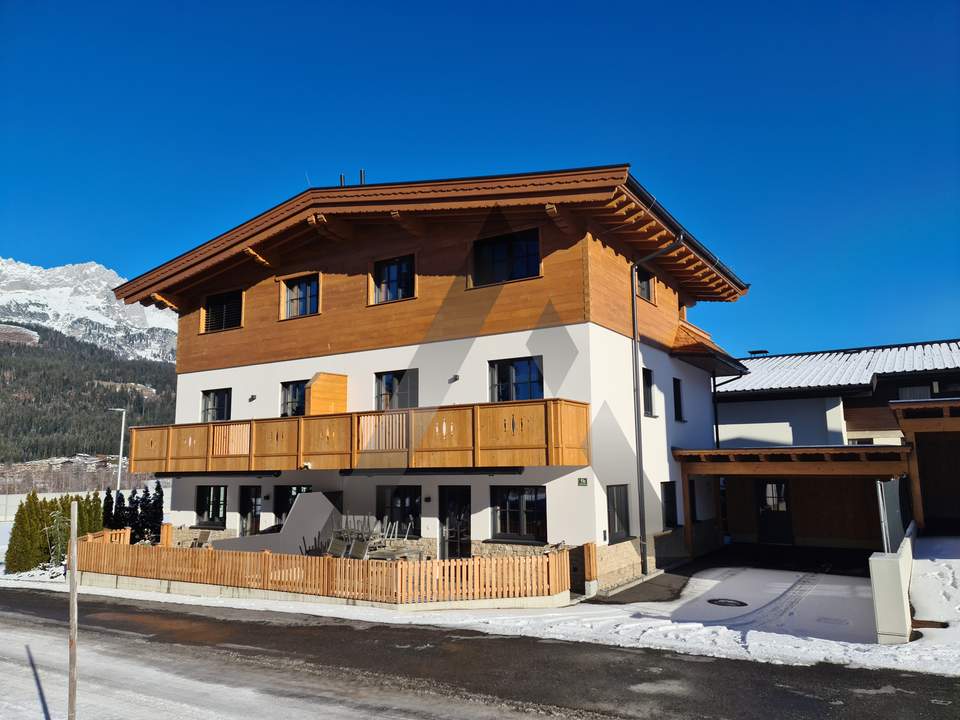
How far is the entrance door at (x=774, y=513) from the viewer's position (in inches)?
879

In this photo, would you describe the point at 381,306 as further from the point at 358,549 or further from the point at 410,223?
the point at 358,549

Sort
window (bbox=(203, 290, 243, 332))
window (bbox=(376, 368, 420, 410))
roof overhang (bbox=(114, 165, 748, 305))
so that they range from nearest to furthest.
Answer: roof overhang (bbox=(114, 165, 748, 305)), window (bbox=(376, 368, 420, 410)), window (bbox=(203, 290, 243, 332))

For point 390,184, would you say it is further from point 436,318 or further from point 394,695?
point 394,695

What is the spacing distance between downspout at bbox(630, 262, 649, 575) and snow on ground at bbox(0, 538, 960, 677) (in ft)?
4.57

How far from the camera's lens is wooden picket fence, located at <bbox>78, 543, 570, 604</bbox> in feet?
46.1

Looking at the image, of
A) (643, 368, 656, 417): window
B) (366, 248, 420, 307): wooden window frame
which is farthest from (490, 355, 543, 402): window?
(643, 368, 656, 417): window

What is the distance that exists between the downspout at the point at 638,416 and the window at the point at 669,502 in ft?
5.34

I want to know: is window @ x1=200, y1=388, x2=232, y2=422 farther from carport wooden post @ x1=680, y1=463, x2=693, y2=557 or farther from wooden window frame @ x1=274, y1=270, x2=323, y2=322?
carport wooden post @ x1=680, y1=463, x2=693, y2=557

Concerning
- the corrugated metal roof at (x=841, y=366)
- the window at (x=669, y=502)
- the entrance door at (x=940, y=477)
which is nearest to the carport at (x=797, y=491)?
the window at (x=669, y=502)

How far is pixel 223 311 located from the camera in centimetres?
2355

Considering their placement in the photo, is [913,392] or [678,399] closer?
[678,399]

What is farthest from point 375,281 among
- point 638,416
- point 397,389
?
point 638,416

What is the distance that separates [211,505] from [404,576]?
11184 millimetres

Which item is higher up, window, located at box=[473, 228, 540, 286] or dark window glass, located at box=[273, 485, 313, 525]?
window, located at box=[473, 228, 540, 286]
